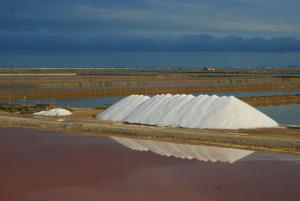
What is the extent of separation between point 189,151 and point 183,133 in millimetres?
1720

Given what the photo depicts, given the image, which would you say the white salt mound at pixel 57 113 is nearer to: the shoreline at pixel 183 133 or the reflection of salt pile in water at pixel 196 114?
the shoreline at pixel 183 133

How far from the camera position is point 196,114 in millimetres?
15453

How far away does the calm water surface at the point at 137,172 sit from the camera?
8.09 metres

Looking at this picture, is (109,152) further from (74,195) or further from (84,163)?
(74,195)

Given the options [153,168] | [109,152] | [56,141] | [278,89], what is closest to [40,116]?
[56,141]

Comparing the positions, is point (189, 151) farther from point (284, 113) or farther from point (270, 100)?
point (270, 100)

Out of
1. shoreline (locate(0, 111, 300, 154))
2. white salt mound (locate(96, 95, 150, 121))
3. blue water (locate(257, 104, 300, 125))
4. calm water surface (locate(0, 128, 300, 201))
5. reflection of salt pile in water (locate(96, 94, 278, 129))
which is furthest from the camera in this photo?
blue water (locate(257, 104, 300, 125))

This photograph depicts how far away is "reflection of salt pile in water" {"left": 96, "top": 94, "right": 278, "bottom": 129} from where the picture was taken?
14922 mm

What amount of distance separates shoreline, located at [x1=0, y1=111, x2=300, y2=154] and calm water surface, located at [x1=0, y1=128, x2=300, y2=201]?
0.61 m

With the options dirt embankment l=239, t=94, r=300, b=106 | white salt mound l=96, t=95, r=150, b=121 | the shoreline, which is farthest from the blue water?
white salt mound l=96, t=95, r=150, b=121

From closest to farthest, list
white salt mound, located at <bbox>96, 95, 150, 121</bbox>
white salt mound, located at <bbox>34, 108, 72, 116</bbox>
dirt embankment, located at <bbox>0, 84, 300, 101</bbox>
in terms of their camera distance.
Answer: white salt mound, located at <bbox>96, 95, 150, 121</bbox> < white salt mound, located at <bbox>34, 108, 72, 116</bbox> < dirt embankment, located at <bbox>0, 84, 300, 101</bbox>

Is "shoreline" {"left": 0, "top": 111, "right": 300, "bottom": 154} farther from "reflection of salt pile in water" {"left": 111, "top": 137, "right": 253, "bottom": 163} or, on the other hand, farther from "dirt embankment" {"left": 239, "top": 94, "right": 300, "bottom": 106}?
"dirt embankment" {"left": 239, "top": 94, "right": 300, "bottom": 106}

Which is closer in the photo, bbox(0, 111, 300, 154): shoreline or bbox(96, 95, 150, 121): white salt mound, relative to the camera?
bbox(0, 111, 300, 154): shoreline

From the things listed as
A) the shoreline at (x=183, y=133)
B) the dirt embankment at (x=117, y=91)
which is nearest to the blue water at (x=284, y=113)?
the shoreline at (x=183, y=133)
